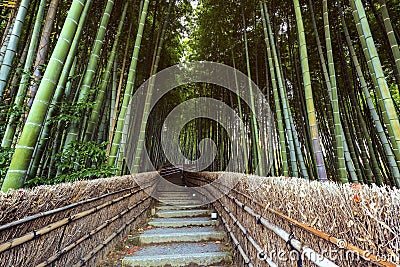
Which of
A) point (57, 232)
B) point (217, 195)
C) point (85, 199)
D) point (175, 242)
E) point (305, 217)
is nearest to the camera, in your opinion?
point (305, 217)

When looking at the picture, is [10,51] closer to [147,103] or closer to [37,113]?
[37,113]

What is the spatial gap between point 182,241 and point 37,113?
2061mm

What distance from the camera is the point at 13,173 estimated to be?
1432 millimetres

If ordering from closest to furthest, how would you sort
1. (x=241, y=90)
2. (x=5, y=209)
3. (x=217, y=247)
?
(x=5, y=209), (x=217, y=247), (x=241, y=90)

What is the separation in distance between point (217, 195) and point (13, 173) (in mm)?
2827

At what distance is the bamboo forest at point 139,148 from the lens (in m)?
0.95

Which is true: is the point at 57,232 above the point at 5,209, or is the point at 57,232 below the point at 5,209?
below

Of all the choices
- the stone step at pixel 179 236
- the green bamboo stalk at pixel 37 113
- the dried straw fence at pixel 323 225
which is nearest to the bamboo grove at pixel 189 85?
the green bamboo stalk at pixel 37 113

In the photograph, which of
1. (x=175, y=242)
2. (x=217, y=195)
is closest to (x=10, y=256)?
(x=175, y=242)

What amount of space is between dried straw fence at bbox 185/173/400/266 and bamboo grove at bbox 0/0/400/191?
1122 millimetres

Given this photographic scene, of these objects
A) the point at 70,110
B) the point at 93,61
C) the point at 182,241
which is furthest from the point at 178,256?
the point at 93,61

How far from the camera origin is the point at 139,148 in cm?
365

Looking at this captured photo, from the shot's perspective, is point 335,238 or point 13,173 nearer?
point 335,238

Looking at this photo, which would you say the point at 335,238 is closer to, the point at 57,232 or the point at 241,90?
the point at 57,232
